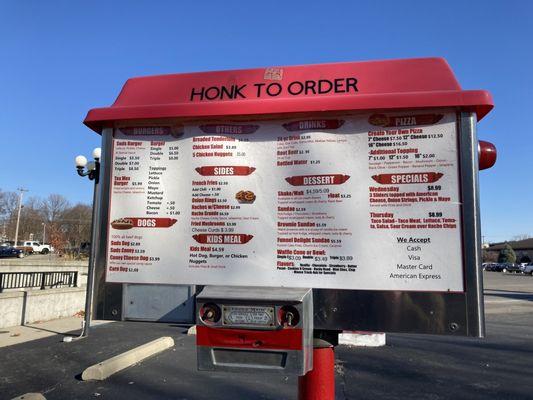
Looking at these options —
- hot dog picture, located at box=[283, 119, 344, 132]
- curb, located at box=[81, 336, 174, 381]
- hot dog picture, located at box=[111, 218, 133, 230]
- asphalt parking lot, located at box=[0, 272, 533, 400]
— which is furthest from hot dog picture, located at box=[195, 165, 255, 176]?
curb, located at box=[81, 336, 174, 381]

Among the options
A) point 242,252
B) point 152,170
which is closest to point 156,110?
point 152,170

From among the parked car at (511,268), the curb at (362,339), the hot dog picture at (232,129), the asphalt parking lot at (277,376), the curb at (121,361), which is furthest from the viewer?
the parked car at (511,268)

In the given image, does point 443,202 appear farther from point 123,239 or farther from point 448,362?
point 448,362

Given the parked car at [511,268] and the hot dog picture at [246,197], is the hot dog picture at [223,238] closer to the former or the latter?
the hot dog picture at [246,197]

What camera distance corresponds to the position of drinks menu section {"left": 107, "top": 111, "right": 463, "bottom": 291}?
2094mm

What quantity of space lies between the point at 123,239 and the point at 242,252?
2.12ft

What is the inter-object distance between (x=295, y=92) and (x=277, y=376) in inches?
195

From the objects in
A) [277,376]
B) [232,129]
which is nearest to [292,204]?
[232,129]

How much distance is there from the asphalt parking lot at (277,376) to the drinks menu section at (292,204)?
2.44 m

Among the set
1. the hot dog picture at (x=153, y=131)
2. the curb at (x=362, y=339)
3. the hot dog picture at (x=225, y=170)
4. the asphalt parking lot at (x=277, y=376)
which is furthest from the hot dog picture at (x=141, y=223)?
the curb at (x=362, y=339)

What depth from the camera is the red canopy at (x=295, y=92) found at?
84.0 inches

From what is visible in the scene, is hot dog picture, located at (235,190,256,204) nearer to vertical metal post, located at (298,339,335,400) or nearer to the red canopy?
the red canopy

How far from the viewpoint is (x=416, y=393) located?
5.59m

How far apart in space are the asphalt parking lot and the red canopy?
289 cm
